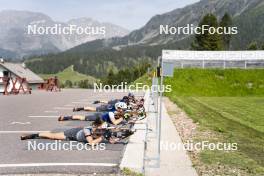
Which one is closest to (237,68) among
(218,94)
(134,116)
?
(218,94)

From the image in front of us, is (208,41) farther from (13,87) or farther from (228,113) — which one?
(228,113)

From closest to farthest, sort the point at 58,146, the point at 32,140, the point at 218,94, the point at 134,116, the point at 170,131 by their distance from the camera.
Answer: the point at 58,146, the point at 32,140, the point at 170,131, the point at 134,116, the point at 218,94

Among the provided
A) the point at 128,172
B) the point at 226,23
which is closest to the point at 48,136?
the point at 128,172

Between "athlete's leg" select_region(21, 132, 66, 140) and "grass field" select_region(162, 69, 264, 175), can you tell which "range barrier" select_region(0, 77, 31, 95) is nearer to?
"grass field" select_region(162, 69, 264, 175)

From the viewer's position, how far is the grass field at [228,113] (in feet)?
33.2

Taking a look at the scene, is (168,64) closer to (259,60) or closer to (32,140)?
(32,140)

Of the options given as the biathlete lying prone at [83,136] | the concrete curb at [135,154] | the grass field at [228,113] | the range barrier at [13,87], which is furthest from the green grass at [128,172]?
the range barrier at [13,87]

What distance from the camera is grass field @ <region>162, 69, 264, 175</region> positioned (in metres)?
10.1

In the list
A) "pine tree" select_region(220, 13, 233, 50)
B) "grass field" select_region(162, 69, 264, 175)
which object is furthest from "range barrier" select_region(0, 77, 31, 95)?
"pine tree" select_region(220, 13, 233, 50)

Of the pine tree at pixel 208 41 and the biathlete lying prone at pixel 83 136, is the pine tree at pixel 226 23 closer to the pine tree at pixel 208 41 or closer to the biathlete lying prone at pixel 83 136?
the pine tree at pixel 208 41

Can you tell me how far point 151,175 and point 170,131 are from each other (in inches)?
253

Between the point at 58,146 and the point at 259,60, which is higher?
the point at 259,60

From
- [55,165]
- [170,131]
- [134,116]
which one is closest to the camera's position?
[55,165]

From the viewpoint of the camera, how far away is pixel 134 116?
52.2 ft
